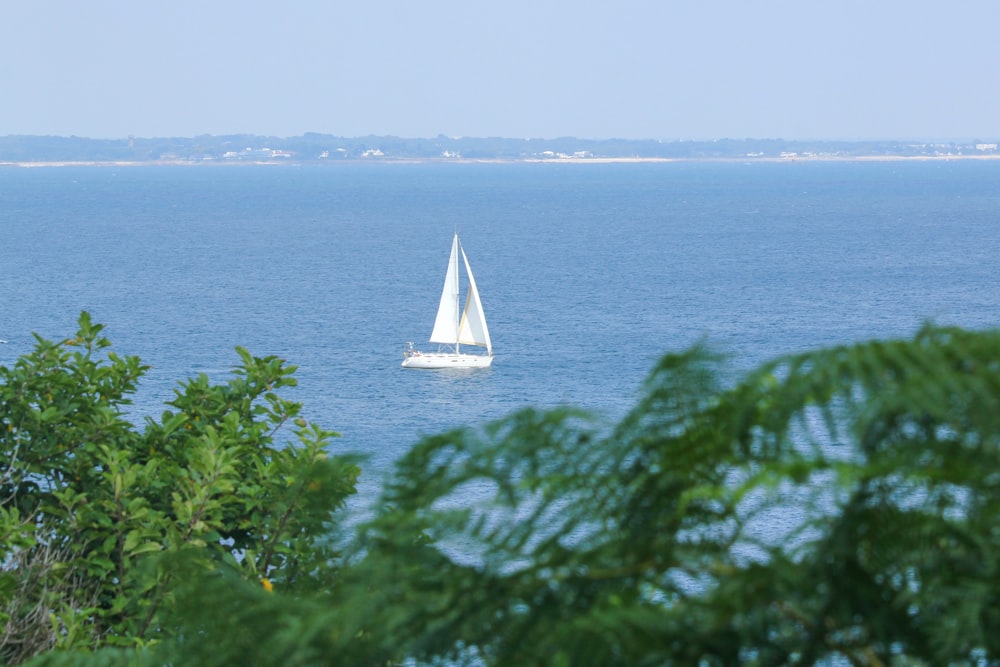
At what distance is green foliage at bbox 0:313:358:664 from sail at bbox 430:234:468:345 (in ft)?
172

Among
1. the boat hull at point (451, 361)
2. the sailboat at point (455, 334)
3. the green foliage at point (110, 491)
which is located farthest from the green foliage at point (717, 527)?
the boat hull at point (451, 361)

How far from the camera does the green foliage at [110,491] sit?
5.82m

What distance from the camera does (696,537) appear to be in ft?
6.75

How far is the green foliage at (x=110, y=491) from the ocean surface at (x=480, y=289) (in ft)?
12.7

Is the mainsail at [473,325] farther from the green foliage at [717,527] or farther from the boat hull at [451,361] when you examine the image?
the green foliage at [717,527]

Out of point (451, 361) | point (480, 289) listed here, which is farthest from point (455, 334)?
point (480, 289)

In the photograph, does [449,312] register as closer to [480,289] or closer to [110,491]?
[480,289]

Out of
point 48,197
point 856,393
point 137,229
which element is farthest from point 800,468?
point 48,197

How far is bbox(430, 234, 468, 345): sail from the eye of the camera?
60375 millimetres

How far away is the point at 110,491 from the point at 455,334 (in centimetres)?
5372

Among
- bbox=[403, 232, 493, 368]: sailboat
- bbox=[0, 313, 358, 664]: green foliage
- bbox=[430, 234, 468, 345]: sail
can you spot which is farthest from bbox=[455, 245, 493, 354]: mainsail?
bbox=[0, 313, 358, 664]: green foliage

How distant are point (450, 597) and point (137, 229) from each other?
409 ft

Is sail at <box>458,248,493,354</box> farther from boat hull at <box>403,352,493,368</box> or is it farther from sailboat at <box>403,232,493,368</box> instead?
boat hull at <box>403,352,493,368</box>

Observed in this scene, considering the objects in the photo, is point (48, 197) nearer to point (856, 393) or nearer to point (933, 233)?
point (933, 233)
